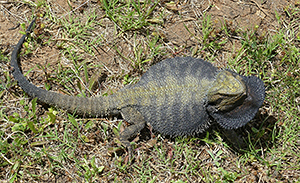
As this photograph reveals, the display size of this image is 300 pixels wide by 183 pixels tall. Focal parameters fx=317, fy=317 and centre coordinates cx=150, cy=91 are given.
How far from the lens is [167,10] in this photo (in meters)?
5.80

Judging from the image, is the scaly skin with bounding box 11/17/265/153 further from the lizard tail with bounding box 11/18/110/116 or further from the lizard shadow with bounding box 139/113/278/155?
the lizard shadow with bounding box 139/113/278/155

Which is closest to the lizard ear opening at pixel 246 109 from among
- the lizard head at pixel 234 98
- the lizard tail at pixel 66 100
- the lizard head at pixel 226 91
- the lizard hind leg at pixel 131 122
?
the lizard head at pixel 234 98

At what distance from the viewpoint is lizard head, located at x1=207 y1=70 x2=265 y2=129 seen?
420 cm

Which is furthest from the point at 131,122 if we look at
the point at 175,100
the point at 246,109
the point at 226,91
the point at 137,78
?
the point at 246,109

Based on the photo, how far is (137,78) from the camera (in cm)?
530

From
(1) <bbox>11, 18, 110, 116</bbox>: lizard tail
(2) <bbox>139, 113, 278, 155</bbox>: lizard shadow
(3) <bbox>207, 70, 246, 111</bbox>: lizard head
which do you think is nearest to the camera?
(3) <bbox>207, 70, 246, 111</bbox>: lizard head

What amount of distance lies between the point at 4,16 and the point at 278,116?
16.0ft

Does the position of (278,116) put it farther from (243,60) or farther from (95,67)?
(95,67)

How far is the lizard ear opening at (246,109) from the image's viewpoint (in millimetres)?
4418

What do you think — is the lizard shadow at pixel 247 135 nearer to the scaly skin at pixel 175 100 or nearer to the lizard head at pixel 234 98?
the scaly skin at pixel 175 100

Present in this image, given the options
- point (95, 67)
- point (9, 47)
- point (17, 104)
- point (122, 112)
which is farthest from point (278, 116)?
point (9, 47)

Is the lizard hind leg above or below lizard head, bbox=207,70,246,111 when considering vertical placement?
below

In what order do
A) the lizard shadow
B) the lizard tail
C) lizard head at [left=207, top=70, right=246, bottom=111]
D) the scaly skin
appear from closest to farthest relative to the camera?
lizard head at [left=207, top=70, right=246, bottom=111] → the scaly skin → the lizard tail → the lizard shadow

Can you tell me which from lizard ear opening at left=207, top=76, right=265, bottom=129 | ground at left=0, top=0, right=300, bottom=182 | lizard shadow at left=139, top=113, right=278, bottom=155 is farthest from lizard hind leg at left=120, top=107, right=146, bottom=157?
lizard ear opening at left=207, top=76, right=265, bottom=129
